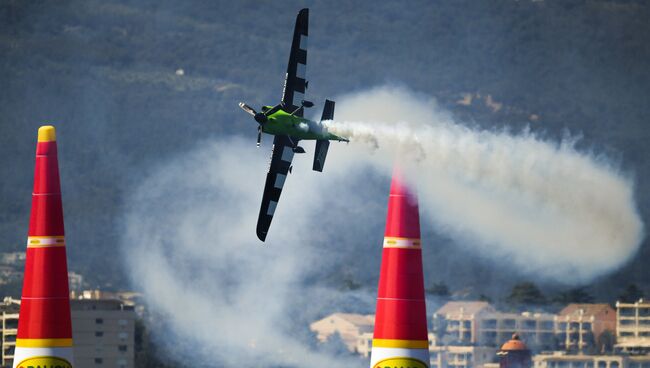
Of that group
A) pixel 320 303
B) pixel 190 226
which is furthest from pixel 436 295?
pixel 190 226

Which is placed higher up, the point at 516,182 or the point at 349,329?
the point at 516,182

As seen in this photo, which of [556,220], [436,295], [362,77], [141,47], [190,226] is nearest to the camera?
[556,220]

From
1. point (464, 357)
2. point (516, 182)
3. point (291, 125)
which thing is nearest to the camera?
point (291, 125)

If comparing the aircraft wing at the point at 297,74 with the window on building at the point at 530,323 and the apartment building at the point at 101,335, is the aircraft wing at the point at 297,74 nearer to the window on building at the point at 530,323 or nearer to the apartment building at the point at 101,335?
the window on building at the point at 530,323

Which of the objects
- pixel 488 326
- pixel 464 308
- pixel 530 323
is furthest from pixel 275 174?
pixel 464 308

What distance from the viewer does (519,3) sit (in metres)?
153

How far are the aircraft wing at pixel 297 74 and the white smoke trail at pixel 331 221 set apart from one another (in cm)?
184

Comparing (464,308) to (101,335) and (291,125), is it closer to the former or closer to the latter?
(101,335)

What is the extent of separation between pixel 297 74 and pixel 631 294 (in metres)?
31.2

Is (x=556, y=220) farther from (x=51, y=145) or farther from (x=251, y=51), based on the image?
(x=251, y=51)

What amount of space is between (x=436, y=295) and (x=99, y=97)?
86.0 meters

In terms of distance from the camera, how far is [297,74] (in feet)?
124

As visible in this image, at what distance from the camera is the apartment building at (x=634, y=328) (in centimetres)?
6081

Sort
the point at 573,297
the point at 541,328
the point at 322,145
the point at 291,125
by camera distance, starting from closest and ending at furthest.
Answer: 1. the point at 291,125
2. the point at 322,145
3. the point at 541,328
4. the point at 573,297
